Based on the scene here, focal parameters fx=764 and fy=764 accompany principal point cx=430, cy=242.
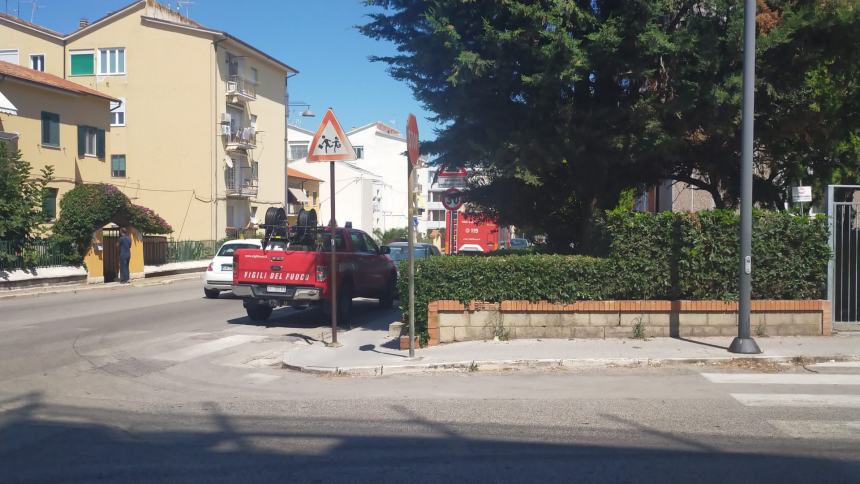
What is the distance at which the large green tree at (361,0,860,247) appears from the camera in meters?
10.9

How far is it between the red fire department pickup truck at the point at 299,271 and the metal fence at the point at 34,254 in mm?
12858

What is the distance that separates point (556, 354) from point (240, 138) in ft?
129

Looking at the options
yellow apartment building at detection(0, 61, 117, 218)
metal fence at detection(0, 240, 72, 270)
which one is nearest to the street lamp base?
metal fence at detection(0, 240, 72, 270)

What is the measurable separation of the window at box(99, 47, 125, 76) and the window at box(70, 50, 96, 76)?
53 centimetres

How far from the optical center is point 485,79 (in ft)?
38.8

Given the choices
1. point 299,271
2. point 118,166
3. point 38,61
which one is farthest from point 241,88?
point 299,271

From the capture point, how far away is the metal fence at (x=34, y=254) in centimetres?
2434

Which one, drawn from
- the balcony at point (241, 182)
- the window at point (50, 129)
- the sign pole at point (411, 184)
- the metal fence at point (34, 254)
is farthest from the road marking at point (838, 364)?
the balcony at point (241, 182)

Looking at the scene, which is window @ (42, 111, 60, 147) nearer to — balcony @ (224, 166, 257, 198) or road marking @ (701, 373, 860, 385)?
balcony @ (224, 166, 257, 198)

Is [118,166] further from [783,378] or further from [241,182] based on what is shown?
[783,378]

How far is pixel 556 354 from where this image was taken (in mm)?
10312

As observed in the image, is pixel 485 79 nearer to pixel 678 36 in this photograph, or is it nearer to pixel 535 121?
pixel 535 121

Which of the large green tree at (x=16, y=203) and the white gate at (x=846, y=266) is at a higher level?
the large green tree at (x=16, y=203)

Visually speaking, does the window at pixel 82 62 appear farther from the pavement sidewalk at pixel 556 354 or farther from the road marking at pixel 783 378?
the road marking at pixel 783 378
